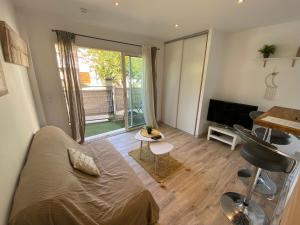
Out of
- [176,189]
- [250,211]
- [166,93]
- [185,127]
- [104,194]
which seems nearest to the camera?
[104,194]

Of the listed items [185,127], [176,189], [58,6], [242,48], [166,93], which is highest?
[58,6]

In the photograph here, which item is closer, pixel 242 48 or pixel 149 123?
pixel 242 48

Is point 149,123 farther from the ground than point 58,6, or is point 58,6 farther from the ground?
point 58,6

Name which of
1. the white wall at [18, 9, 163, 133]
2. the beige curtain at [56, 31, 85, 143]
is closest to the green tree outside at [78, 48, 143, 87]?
the white wall at [18, 9, 163, 133]

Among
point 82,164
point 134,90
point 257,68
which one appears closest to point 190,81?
point 257,68

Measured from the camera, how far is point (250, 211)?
156 cm

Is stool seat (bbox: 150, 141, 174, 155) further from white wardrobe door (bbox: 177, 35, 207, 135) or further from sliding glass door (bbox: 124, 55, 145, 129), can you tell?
sliding glass door (bbox: 124, 55, 145, 129)

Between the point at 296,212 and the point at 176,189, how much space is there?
168 centimetres

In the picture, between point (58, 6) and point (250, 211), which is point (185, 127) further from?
point (58, 6)

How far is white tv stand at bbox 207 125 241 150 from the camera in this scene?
2.82m

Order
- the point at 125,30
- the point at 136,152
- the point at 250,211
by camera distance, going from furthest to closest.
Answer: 1. the point at 125,30
2. the point at 136,152
3. the point at 250,211

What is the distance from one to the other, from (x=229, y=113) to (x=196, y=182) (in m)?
1.70

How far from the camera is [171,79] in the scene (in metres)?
3.78

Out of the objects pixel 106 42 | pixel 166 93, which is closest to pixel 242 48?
pixel 166 93
